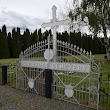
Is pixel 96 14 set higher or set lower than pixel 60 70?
higher

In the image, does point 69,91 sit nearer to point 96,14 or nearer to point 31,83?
point 31,83

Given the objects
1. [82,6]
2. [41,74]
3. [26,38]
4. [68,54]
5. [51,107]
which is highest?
[82,6]

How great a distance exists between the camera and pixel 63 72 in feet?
25.4

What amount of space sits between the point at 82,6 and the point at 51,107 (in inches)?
644

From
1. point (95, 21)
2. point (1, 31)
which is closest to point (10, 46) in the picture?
point (1, 31)

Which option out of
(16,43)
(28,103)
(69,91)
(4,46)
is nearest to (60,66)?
(69,91)

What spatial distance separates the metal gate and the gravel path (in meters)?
0.37

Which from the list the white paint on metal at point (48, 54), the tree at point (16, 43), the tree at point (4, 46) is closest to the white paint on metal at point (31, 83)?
the white paint on metal at point (48, 54)

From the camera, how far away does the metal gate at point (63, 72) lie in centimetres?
676

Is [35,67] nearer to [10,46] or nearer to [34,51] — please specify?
[34,51]

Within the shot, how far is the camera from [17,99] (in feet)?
24.4

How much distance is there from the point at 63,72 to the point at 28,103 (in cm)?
160

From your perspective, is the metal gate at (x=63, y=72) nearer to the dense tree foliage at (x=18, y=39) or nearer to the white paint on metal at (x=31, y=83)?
the white paint on metal at (x=31, y=83)

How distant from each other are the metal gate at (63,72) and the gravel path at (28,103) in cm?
37
